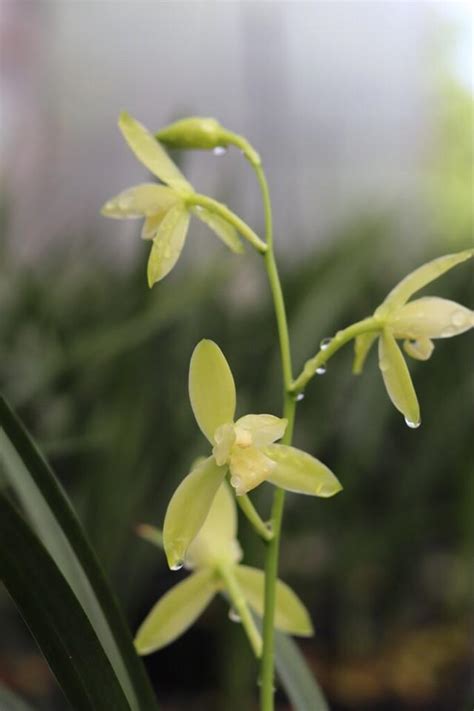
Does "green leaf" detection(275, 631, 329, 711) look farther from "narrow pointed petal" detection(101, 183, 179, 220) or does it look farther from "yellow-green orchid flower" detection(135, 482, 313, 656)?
"narrow pointed petal" detection(101, 183, 179, 220)

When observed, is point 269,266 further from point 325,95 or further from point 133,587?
point 325,95

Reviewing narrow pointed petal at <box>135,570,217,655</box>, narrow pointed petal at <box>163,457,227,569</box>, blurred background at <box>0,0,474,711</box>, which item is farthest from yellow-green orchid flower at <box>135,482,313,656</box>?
blurred background at <box>0,0,474,711</box>

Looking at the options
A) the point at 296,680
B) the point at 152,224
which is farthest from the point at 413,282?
the point at 296,680

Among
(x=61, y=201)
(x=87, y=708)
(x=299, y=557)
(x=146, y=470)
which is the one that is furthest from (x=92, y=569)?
(x=61, y=201)

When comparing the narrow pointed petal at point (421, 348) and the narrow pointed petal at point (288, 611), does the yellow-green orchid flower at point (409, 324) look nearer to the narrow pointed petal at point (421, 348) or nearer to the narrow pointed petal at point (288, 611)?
the narrow pointed petal at point (421, 348)

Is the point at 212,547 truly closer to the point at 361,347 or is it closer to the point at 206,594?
the point at 206,594

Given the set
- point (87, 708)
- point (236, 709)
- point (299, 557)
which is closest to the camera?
point (87, 708)
